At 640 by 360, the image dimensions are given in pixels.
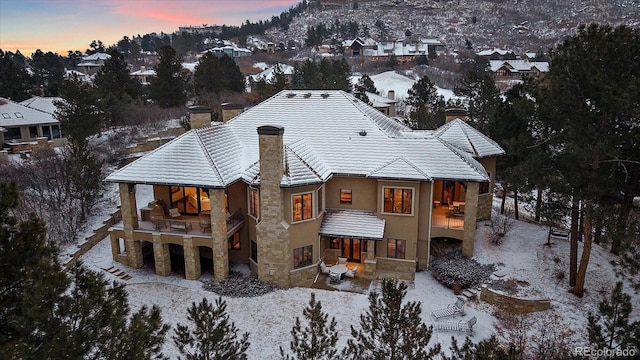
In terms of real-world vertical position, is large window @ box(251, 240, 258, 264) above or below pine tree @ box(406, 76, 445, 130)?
below

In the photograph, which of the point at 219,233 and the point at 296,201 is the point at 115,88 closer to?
the point at 219,233

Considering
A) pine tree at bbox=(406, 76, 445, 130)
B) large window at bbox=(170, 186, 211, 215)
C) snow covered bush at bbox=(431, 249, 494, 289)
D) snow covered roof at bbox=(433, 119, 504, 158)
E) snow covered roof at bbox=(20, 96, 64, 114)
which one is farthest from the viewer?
snow covered roof at bbox=(20, 96, 64, 114)

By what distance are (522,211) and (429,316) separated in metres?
20.5

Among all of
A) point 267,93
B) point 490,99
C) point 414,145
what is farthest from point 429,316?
point 267,93

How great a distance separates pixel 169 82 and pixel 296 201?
34.9 metres

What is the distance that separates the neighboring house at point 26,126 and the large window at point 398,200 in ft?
107

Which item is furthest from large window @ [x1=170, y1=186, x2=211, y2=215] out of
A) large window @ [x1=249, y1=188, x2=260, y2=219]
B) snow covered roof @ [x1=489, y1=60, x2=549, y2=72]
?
snow covered roof @ [x1=489, y1=60, x2=549, y2=72]

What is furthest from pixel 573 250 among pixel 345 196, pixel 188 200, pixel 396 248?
pixel 188 200

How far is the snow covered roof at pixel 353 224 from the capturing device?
71.7 feet

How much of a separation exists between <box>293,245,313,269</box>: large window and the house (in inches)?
2.1

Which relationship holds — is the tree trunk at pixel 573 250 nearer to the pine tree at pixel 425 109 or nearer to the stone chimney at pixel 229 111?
the stone chimney at pixel 229 111

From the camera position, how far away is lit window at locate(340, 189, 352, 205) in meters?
23.5

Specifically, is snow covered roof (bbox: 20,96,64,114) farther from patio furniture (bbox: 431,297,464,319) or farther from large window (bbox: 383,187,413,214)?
patio furniture (bbox: 431,297,464,319)

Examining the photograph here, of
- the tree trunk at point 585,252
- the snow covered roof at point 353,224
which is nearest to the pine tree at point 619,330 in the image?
the tree trunk at point 585,252
